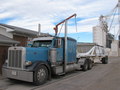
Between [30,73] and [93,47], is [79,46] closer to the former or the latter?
[93,47]

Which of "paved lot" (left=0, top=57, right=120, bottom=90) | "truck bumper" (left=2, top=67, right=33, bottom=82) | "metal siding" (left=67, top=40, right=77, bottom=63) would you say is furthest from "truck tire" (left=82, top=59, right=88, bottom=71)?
"truck bumper" (left=2, top=67, right=33, bottom=82)

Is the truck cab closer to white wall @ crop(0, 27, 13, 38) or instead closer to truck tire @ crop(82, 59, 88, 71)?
white wall @ crop(0, 27, 13, 38)

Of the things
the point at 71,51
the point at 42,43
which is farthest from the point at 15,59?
the point at 71,51

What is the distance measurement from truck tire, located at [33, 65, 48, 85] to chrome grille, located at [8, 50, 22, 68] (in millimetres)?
971

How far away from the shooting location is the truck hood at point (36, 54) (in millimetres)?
7518

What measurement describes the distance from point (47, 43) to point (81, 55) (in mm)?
5243

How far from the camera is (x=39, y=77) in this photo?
7543 mm

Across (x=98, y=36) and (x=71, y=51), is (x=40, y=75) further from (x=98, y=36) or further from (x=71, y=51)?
(x=98, y=36)

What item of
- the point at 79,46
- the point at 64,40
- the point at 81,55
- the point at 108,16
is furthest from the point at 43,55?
the point at 108,16

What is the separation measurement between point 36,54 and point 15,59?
1146 millimetres

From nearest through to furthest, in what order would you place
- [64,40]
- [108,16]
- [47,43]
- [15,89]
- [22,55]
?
[15,89]
[22,55]
[47,43]
[64,40]
[108,16]

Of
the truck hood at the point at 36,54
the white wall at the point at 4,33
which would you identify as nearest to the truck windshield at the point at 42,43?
the truck hood at the point at 36,54

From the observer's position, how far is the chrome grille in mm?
7470

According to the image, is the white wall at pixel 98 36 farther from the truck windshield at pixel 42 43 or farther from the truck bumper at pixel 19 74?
the truck bumper at pixel 19 74
